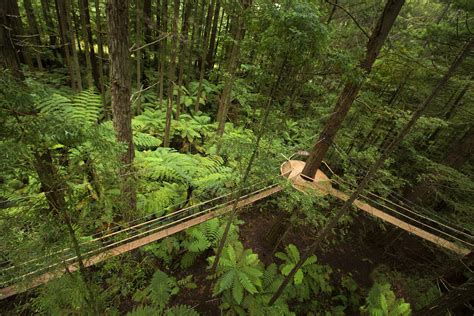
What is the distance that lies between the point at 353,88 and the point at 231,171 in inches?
115

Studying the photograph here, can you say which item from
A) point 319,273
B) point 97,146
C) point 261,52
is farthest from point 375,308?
point 97,146

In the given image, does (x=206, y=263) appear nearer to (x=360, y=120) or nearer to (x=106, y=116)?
(x=106, y=116)

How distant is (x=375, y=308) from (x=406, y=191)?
5.09 meters

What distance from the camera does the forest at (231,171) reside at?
83.7 inches

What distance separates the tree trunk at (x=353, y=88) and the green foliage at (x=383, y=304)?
4147 mm

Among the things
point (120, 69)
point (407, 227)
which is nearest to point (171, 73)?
point (120, 69)

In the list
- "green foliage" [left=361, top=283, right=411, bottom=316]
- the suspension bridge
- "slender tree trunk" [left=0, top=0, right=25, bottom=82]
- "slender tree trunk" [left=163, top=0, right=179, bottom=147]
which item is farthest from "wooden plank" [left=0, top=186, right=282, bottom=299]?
"green foliage" [left=361, top=283, right=411, bottom=316]

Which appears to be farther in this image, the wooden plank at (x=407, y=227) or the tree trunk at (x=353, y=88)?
the wooden plank at (x=407, y=227)

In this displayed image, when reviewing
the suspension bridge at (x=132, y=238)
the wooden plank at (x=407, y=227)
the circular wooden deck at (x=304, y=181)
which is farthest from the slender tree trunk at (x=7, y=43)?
the wooden plank at (x=407, y=227)

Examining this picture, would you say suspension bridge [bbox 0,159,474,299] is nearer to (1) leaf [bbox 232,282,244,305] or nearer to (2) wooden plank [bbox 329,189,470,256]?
(2) wooden plank [bbox 329,189,470,256]

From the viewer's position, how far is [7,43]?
2.19 meters

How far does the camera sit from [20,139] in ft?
4.99

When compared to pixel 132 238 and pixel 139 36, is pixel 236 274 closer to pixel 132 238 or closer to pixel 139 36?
pixel 132 238

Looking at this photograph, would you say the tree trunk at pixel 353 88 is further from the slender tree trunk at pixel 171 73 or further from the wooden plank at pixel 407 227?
the slender tree trunk at pixel 171 73
